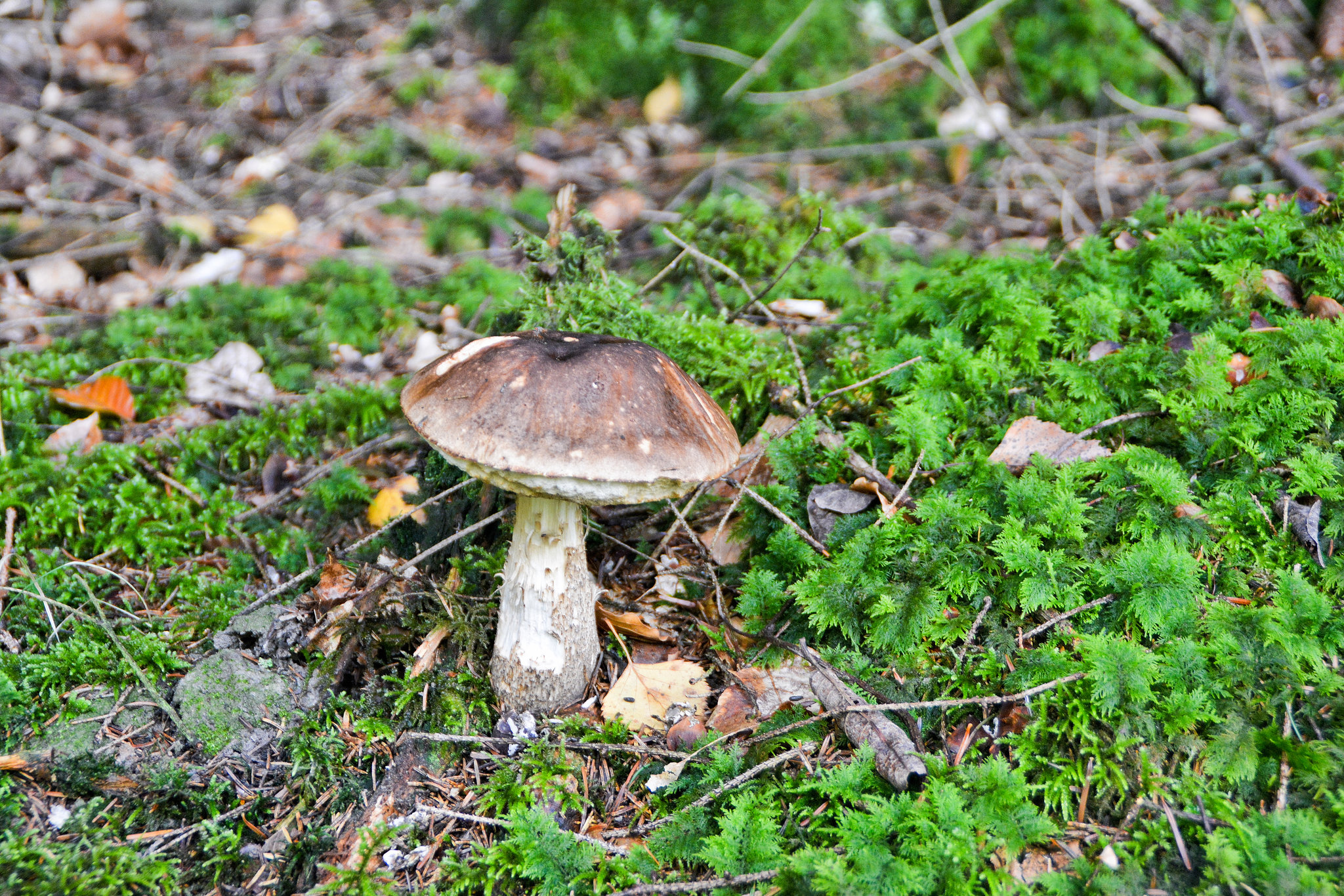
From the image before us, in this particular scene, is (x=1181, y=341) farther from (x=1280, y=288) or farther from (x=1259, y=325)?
(x=1280, y=288)

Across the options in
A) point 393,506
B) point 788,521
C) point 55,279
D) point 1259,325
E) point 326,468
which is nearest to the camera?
point 788,521

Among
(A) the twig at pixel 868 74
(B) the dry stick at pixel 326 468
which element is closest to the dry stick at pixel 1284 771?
(B) the dry stick at pixel 326 468

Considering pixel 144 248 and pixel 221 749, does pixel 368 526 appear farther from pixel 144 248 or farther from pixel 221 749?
pixel 144 248

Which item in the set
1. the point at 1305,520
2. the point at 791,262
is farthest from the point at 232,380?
the point at 1305,520

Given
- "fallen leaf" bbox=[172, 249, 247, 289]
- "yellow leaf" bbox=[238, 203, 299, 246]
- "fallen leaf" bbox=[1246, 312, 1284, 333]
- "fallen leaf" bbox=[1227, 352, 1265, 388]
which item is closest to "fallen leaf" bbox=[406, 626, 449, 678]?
"fallen leaf" bbox=[1227, 352, 1265, 388]

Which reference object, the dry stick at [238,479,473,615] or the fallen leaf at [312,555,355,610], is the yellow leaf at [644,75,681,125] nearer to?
the dry stick at [238,479,473,615]

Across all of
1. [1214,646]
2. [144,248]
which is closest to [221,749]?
[1214,646]
